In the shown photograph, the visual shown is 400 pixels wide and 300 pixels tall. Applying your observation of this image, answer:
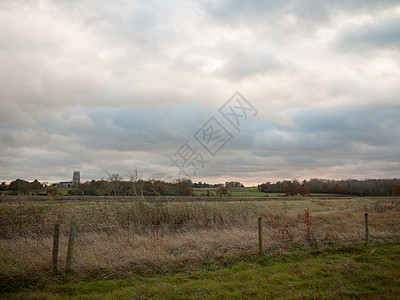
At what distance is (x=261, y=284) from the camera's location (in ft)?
21.0

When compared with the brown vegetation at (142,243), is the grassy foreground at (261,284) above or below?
below

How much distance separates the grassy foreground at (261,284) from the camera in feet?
19.1

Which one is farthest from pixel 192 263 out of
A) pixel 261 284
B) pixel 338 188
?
pixel 338 188

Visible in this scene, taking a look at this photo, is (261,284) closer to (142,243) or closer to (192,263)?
(192,263)

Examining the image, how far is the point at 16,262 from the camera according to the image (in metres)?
7.43

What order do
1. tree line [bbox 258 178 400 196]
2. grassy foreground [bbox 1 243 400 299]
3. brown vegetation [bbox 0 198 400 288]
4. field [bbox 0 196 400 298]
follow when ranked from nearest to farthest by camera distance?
grassy foreground [bbox 1 243 400 299]
field [bbox 0 196 400 298]
brown vegetation [bbox 0 198 400 288]
tree line [bbox 258 178 400 196]

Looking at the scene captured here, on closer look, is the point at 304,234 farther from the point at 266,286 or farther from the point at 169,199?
the point at 169,199

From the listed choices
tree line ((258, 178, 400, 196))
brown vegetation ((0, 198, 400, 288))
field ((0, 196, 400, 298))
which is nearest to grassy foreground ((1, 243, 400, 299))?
field ((0, 196, 400, 298))

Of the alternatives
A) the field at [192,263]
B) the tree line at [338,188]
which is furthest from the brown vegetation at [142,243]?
the tree line at [338,188]

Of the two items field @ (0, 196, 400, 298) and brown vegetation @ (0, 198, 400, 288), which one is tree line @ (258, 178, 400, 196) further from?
field @ (0, 196, 400, 298)

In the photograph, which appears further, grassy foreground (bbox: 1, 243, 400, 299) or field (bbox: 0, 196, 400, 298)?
field (bbox: 0, 196, 400, 298)

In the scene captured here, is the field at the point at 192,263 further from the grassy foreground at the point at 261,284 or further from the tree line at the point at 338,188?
the tree line at the point at 338,188

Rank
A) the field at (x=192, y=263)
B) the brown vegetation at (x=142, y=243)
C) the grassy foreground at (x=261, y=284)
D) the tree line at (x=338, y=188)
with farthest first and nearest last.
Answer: the tree line at (x=338, y=188), the brown vegetation at (x=142, y=243), the field at (x=192, y=263), the grassy foreground at (x=261, y=284)

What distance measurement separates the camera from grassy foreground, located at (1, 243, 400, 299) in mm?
5832
